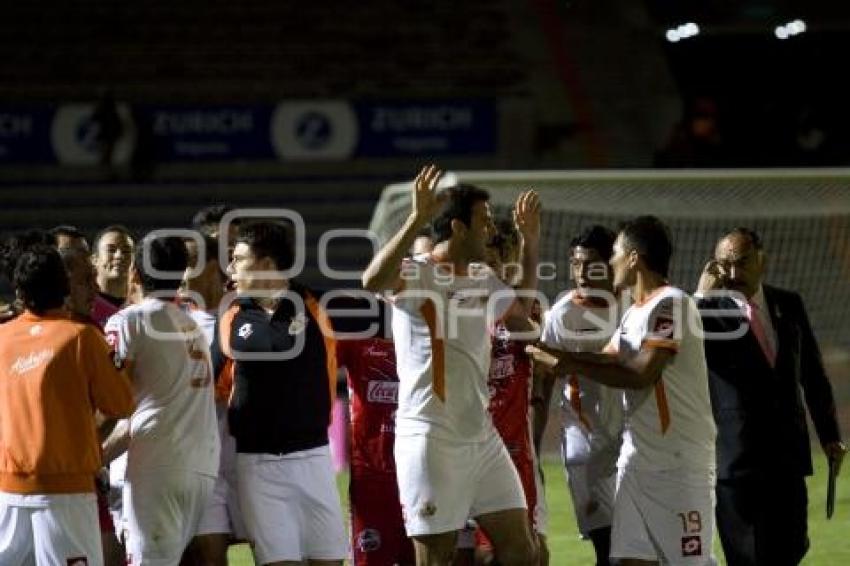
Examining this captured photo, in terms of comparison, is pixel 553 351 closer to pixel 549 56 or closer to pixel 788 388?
pixel 788 388

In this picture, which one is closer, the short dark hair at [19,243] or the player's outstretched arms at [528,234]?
the short dark hair at [19,243]

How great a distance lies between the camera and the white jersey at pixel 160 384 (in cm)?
688

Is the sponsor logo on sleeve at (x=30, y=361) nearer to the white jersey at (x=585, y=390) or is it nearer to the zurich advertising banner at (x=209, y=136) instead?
the white jersey at (x=585, y=390)

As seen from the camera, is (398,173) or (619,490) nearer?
(619,490)

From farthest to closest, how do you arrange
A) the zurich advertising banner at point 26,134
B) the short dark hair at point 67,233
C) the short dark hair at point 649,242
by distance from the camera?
the zurich advertising banner at point 26,134 < the short dark hair at point 67,233 < the short dark hair at point 649,242

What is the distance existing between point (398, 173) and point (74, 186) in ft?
12.8

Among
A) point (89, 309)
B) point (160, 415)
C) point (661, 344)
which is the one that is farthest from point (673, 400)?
point (89, 309)

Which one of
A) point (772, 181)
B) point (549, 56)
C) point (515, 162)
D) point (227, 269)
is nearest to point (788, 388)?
point (227, 269)

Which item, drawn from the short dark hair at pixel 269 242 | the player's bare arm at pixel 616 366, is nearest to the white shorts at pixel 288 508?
the short dark hair at pixel 269 242

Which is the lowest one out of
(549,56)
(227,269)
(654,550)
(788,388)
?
(654,550)

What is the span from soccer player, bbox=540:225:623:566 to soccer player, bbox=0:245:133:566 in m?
2.63

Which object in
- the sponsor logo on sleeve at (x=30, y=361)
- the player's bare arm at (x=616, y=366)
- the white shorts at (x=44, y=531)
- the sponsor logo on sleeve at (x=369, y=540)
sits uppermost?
the sponsor logo on sleeve at (x=30, y=361)

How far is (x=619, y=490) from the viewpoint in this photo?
7332 millimetres

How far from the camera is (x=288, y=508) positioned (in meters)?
7.20
